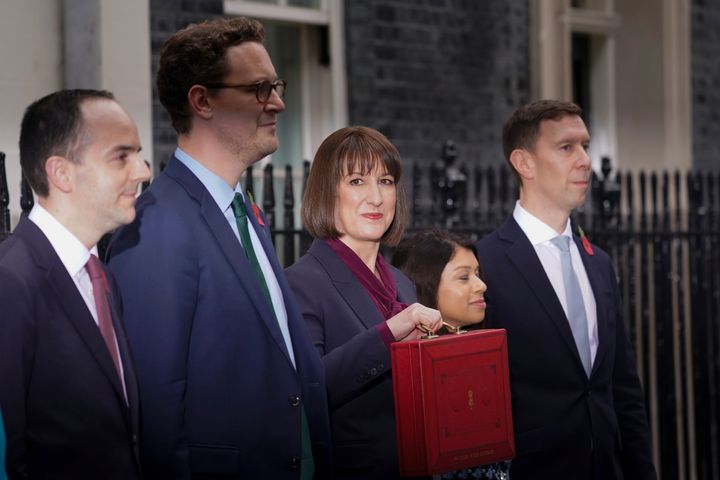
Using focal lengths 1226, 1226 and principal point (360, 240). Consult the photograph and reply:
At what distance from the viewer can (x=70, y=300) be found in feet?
9.01

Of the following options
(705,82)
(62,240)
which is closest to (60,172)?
(62,240)

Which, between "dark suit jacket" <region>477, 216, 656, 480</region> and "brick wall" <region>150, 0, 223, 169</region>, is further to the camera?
"brick wall" <region>150, 0, 223, 169</region>

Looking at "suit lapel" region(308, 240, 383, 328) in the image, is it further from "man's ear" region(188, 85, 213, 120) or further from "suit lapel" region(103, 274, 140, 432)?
"suit lapel" region(103, 274, 140, 432)

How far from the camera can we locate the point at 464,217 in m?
6.37

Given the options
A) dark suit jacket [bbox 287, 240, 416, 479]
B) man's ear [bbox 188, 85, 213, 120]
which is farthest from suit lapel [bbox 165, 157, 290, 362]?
dark suit jacket [bbox 287, 240, 416, 479]

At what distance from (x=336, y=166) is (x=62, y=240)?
101 cm

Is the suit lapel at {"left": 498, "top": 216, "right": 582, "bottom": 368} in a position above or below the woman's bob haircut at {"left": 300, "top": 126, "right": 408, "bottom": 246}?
below

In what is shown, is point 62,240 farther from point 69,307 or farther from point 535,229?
point 535,229

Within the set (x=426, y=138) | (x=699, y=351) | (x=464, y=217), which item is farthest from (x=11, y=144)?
(x=699, y=351)

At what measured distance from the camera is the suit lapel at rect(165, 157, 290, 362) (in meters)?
3.05

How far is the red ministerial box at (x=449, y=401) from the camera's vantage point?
10.7ft

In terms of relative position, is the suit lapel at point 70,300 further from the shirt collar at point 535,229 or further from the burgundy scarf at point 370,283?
the shirt collar at point 535,229

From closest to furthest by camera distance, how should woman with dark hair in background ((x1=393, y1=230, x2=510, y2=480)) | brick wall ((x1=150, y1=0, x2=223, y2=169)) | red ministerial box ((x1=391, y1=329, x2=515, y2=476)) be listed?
1. red ministerial box ((x1=391, y1=329, x2=515, y2=476))
2. woman with dark hair in background ((x1=393, y1=230, x2=510, y2=480))
3. brick wall ((x1=150, y1=0, x2=223, y2=169))

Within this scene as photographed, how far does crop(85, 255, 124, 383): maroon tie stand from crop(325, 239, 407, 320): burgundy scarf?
89cm
